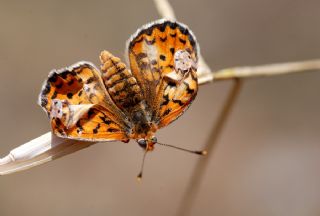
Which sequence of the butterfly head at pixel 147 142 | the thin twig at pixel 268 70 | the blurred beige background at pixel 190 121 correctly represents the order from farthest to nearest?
1. the blurred beige background at pixel 190 121
2. the butterfly head at pixel 147 142
3. the thin twig at pixel 268 70

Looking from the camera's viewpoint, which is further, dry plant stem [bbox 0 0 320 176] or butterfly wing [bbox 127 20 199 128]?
butterfly wing [bbox 127 20 199 128]

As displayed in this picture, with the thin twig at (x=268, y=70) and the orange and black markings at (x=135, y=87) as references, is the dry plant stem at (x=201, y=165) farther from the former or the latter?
the orange and black markings at (x=135, y=87)

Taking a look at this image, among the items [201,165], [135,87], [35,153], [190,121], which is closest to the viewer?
[35,153]

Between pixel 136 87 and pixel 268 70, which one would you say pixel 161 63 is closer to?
pixel 136 87

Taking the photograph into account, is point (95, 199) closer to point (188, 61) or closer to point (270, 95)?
point (270, 95)

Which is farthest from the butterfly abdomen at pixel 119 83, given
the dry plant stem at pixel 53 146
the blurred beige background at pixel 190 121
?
the blurred beige background at pixel 190 121

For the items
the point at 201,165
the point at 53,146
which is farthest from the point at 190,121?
the point at 53,146

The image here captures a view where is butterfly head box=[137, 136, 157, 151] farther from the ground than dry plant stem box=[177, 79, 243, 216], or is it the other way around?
butterfly head box=[137, 136, 157, 151]

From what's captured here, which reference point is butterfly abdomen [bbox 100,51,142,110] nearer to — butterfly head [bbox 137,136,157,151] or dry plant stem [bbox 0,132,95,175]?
butterfly head [bbox 137,136,157,151]

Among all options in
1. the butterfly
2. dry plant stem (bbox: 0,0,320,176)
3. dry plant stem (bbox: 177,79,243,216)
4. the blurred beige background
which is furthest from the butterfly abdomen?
the blurred beige background
